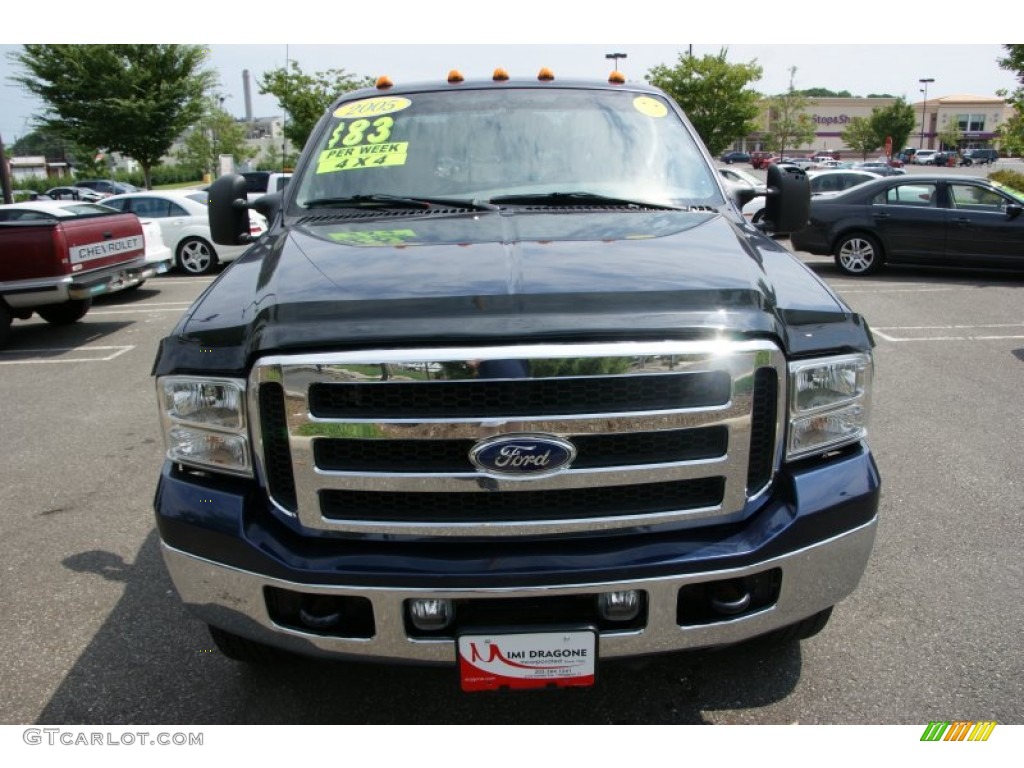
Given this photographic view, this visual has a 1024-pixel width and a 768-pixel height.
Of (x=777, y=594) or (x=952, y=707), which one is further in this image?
(x=952, y=707)

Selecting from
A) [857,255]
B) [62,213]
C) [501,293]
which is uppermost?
[501,293]

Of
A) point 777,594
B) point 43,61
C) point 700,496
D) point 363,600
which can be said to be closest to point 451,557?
point 363,600

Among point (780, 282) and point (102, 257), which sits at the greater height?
point (780, 282)

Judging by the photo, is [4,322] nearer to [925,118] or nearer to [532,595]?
[532,595]

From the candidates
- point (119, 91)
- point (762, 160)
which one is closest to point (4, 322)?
point (119, 91)

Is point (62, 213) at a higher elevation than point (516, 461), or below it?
higher

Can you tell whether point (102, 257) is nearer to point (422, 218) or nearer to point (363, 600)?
point (422, 218)

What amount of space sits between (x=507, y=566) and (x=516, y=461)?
27 cm

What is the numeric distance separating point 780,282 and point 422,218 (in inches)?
51.8

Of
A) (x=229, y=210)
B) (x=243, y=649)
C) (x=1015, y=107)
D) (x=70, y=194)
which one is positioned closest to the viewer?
(x=243, y=649)

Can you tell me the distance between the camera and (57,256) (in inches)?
344

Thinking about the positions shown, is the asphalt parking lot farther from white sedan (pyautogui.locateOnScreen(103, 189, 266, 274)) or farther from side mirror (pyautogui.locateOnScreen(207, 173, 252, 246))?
white sedan (pyautogui.locateOnScreen(103, 189, 266, 274))

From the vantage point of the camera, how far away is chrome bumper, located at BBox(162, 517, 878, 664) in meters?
2.12

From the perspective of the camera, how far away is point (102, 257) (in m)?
9.48
